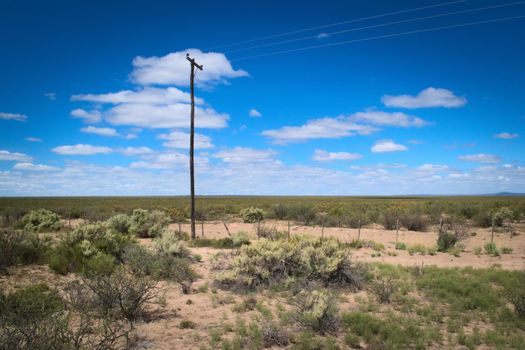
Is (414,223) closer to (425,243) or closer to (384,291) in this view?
(425,243)

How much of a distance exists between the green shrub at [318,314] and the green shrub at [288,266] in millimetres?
2758

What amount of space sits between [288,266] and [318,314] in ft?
14.3

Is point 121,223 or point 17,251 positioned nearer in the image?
point 17,251

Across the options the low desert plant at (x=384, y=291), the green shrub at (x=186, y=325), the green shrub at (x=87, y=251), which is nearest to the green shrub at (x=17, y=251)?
the green shrub at (x=87, y=251)

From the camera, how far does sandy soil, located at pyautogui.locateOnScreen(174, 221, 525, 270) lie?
1574 centimetres

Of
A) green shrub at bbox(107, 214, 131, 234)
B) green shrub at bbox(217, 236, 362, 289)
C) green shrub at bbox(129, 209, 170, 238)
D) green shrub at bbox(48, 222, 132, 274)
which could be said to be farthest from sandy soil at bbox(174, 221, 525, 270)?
green shrub at bbox(48, 222, 132, 274)

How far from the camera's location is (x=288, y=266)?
39.2ft

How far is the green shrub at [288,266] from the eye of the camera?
36.7 feet

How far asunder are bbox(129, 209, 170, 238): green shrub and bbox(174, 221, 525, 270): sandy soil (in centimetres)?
291

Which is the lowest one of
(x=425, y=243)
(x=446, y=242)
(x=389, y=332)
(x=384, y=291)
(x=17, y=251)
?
(x=389, y=332)

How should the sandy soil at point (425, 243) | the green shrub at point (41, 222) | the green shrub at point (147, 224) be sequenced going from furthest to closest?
the green shrub at point (41, 222), the green shrub at point (147, 224), the sandy soil at point (425, 243)

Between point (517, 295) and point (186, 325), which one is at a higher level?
point (517, 295)

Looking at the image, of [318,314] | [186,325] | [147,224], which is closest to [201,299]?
[186,325]

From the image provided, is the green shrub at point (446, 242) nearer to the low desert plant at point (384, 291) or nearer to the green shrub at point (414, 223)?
the green shrub at point (414, 223)
